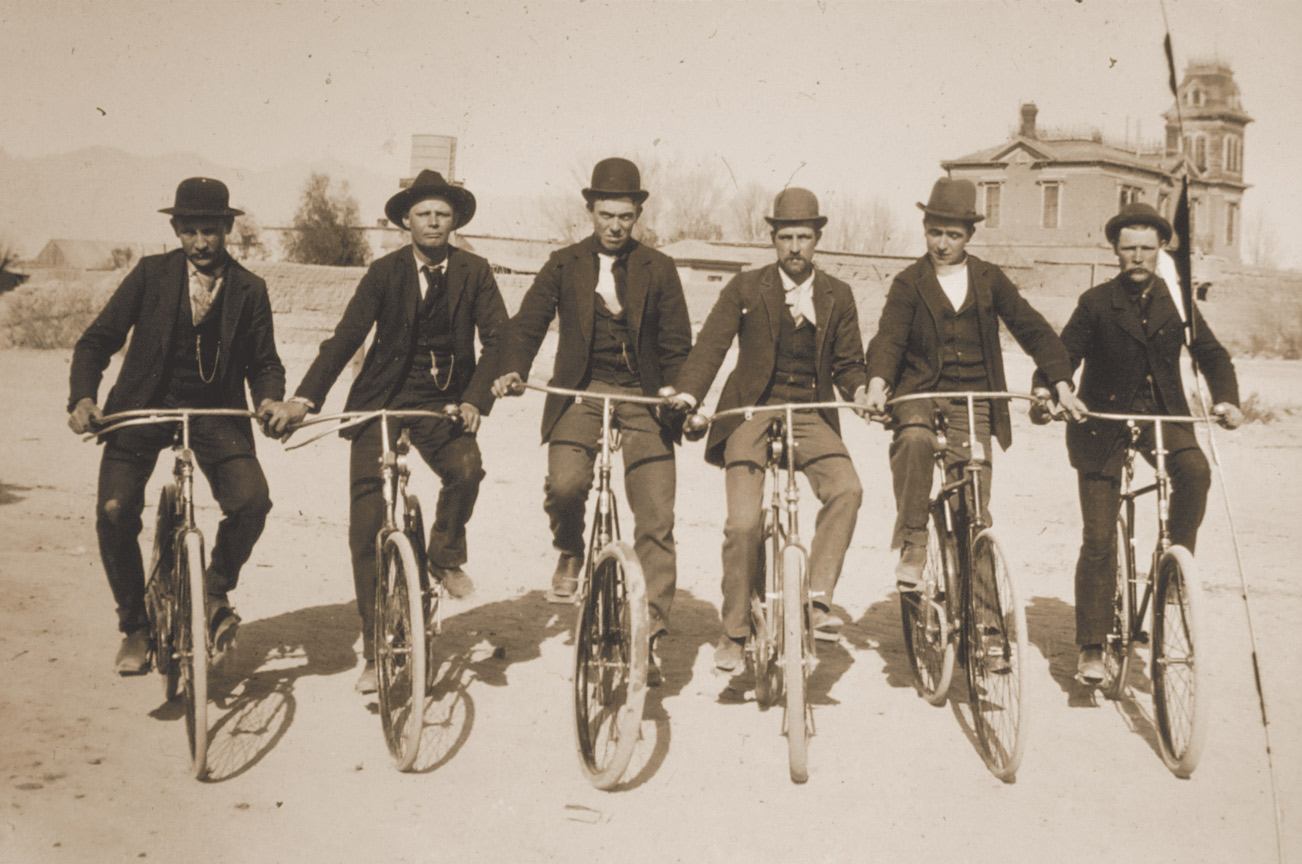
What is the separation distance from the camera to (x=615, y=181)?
6.17 m

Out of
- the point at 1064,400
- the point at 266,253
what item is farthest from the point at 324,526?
the point at 266,253

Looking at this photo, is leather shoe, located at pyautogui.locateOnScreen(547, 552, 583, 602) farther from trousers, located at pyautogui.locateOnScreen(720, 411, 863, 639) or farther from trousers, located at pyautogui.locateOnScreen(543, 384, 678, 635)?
trousers, located at pyautogui.locateOnScreen(720, 411, 863, 639)

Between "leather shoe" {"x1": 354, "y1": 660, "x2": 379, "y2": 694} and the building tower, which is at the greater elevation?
the building tower

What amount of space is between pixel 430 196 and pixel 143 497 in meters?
2.01

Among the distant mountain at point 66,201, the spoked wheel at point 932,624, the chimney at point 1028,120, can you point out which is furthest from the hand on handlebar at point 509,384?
the chimney at point 1028,120

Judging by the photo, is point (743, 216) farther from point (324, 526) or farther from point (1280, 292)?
point (324, 526)

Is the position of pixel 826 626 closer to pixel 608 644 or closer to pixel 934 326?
pixel 608 644

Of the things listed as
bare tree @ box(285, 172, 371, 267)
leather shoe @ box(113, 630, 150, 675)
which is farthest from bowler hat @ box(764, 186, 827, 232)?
bare tree @ box(285, 172, 371, 267)

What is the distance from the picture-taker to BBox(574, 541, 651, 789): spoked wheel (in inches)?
192

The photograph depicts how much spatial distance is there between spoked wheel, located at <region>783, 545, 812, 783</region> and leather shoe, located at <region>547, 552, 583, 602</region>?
1.46 meters

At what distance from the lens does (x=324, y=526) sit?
1068 centimetres

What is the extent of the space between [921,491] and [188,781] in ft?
11.5

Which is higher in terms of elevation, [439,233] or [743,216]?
[743,216]

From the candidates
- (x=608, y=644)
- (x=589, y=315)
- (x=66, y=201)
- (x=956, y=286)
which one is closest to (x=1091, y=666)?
(x=956, y=286)
